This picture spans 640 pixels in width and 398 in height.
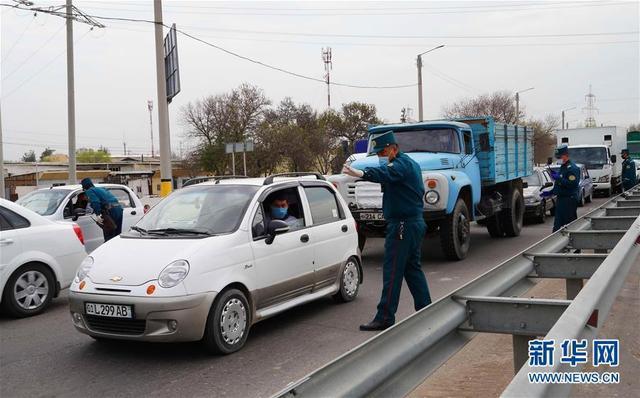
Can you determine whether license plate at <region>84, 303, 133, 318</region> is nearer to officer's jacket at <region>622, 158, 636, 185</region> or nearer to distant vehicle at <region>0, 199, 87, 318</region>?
distant vehicle at <region>0, 199, 87, 318</region>

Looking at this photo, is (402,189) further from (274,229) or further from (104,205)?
(104,205)

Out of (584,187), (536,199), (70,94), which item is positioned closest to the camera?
(536,199)

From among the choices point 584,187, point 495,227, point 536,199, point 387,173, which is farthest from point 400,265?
point 584,187

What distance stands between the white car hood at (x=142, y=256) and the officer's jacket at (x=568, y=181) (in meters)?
6.78

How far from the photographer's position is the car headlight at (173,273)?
518 cm

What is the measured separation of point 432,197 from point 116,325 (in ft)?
20.2

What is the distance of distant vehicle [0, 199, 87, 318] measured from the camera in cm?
719

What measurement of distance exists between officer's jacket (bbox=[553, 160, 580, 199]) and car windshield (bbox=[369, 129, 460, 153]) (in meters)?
1.94

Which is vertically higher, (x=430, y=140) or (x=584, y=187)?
(x=430, y=140)

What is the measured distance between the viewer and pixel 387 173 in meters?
5.84

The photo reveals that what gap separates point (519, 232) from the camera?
14648 mm

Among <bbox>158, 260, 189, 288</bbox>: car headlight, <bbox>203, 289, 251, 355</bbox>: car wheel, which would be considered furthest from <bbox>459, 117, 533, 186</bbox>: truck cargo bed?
<bbox>158, 260, 189, 288</bbox>: car headlight

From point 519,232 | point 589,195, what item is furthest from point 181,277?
point 589,195

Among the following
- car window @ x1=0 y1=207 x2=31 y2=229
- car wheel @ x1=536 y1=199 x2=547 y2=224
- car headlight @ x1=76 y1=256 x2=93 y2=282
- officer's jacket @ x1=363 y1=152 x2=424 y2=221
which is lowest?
car wheel @ x1=536 y1=199 x2=547 y2=224
